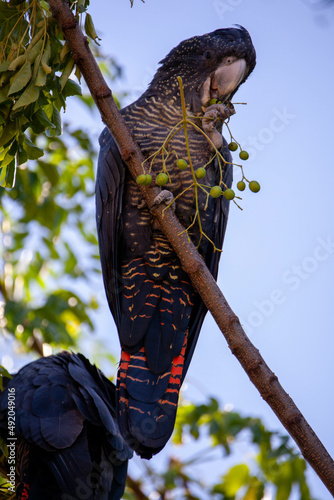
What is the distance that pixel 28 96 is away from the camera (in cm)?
238

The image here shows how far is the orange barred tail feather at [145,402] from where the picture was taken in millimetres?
2744

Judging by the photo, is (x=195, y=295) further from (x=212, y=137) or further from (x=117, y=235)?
(x=212, y=137)

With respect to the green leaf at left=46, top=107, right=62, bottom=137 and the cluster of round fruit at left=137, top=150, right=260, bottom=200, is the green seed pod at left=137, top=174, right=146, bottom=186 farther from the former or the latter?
the green leaf at left=46, top=107, right=62, bottom=137

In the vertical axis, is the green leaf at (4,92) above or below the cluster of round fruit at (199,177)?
above

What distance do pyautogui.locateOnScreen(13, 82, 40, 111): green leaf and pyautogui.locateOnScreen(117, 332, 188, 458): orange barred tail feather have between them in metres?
1.41

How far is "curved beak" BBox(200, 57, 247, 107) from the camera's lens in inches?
137

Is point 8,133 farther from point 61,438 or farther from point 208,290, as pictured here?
point 61,438

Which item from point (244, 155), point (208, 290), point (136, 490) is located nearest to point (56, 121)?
point (244, 155)

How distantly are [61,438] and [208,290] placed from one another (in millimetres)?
1365

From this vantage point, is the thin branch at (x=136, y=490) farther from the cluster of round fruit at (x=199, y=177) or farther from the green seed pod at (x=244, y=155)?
the green seed pod at (x=244, y=155)

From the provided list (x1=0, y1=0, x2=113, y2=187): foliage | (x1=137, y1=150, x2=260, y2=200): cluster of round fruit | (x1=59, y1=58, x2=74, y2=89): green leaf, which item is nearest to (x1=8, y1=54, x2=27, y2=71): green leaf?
(x1=0, y1=0, x2=113, y2=187): foliage

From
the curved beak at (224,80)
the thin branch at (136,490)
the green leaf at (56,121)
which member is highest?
the curved beak at (224,80)

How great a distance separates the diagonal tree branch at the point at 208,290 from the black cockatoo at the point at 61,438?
1305mm

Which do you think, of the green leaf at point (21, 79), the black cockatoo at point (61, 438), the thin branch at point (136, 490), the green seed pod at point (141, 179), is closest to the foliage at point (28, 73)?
the green leaf at point (21, 79)
